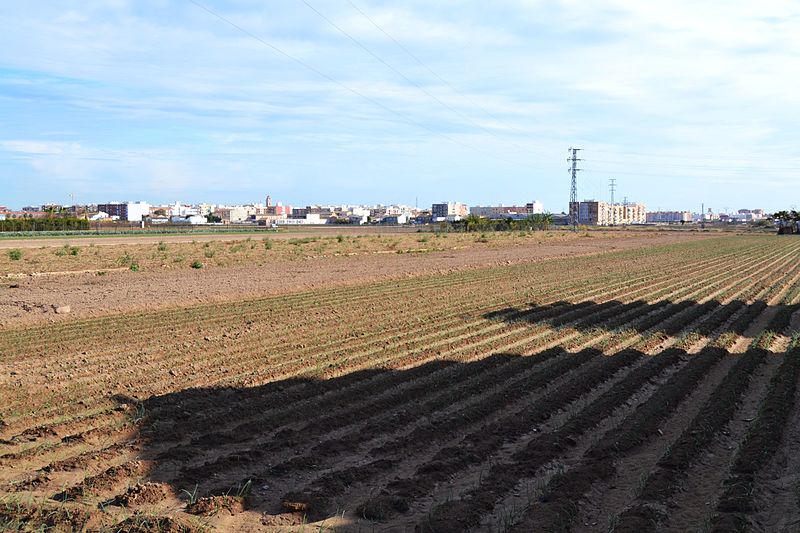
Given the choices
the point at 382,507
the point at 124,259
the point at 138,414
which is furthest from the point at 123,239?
the point at 382,507

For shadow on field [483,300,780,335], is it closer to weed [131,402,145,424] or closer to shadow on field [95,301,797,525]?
shadow on field [95,301,797,525]

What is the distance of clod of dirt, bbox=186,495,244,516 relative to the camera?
6.51 m

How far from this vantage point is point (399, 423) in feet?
30.9

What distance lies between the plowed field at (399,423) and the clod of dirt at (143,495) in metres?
0.04

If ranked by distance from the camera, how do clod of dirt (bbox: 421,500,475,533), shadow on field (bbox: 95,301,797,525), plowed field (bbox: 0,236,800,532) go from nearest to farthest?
clod of dirt (bbox: 421,500,475,533) → plowed field (bbox: 0,236,800,532) → shadow on field (bbox: 95,301,797,525)

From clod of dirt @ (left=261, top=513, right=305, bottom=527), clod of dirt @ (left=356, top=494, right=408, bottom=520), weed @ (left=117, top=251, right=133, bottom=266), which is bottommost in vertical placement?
clod of dirt @ (left=261, top=513, right=305, bottom=527)

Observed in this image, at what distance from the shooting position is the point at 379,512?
655cm

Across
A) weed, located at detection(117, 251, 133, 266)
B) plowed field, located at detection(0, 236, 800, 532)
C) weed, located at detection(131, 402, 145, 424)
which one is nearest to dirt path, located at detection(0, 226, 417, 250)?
weed, located at detection(117, 251, 133, 266)

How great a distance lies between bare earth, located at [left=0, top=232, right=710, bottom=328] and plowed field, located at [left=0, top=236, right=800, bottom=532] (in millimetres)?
2211

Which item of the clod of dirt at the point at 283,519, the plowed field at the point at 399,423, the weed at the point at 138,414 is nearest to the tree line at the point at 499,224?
the plowed field at the point at 399,423

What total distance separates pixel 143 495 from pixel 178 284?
19.9 m

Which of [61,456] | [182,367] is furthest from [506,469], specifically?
[182,367]

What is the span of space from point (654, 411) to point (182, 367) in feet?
24.5

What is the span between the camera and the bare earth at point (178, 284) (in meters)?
20.0
